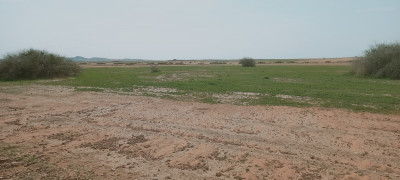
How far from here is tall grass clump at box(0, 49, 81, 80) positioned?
100 feet

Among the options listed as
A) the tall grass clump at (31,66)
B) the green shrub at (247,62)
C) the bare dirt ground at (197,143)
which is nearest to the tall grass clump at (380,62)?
the bare dirt ground at (197,143)

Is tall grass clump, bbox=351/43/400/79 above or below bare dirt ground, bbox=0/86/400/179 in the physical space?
above

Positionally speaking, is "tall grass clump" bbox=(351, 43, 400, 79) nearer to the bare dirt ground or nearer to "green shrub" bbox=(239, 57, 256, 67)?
the bare dirt ground

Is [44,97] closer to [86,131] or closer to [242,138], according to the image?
[86,131]

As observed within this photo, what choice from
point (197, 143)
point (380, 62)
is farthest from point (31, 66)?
point (380, 62)

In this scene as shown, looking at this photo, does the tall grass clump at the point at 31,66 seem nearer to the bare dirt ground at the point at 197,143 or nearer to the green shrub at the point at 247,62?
the bare dirt ground at the point at 197,143

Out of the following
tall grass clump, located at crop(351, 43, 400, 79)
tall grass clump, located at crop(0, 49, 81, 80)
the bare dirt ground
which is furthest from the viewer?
tall grass clump, located at crop(0, 49, 81, 80)

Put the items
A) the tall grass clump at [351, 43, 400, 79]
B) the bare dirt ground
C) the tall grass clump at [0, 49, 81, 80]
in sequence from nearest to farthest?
the bare dirt ground
the tall grass clump at [351, 43, 400, 79]
the tall grass clump at [0, 49, 81, 80]

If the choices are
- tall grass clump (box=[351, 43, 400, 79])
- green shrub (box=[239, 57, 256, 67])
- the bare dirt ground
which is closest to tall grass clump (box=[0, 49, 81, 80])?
the bare dirt ground

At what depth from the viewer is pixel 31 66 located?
30.8 metres

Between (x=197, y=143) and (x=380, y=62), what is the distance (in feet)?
100

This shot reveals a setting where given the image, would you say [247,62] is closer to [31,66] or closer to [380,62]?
[380,62]

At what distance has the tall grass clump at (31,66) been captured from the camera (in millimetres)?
30609

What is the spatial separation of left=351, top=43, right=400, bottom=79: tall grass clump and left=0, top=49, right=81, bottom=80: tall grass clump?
33613mm
